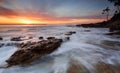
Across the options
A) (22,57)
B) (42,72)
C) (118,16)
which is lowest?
(42,72)

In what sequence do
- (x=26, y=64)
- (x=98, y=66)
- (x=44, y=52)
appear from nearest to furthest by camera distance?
1. (x=98, y=66)
2. (x=26, y=64)
3. (x=44, y=52)

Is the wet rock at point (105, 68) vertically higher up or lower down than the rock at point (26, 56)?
lower down

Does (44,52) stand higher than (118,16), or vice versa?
(118,16)

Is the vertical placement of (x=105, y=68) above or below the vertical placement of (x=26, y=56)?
below

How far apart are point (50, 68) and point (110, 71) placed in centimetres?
238

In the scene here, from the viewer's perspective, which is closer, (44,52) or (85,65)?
(85,65)

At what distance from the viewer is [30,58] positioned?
614cm

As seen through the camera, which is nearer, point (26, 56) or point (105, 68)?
point (105, 68)

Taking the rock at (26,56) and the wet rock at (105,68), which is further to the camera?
the rock at (26,56)

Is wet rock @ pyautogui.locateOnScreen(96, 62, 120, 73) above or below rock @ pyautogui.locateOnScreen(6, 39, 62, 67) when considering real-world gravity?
below

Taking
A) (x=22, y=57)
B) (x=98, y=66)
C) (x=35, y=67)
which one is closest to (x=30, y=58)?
(x=22, y=57)

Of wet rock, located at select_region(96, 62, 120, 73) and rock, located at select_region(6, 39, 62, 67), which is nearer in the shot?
wet rock, located at select_region(96, 62, 120, 73)

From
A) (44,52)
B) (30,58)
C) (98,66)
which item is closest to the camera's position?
(98,66)

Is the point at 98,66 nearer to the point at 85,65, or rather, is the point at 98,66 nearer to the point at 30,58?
the point at 85,65
